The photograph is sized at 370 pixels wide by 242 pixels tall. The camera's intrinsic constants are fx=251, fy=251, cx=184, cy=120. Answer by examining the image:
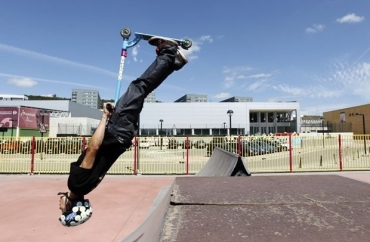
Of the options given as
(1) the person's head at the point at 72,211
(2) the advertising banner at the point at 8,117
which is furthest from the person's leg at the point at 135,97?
(2) the advertising banner at the point at 8,117

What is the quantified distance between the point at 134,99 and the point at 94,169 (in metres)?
0.60

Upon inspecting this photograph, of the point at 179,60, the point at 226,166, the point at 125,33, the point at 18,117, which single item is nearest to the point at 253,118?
the point at 18,117

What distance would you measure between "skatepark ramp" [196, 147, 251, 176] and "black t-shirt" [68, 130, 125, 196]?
575cm

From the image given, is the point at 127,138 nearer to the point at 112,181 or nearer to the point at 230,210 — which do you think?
the point at 230,210

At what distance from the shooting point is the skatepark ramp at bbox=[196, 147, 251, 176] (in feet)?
24.3

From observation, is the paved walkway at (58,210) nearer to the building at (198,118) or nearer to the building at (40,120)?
the building at (40,120)

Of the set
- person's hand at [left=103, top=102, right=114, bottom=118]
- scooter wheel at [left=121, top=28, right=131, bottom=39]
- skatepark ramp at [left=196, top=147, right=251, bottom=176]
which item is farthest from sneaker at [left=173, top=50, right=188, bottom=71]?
skatepark ramp at [left=196, top=147, right=251, bottom=176]

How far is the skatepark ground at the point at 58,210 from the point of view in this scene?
4.98 metres

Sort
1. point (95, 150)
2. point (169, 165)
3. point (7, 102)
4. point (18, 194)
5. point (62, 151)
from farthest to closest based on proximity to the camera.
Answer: point (7, 102)
point (169, 165)
point (62, 151)
point (18, 194)
point (95, 150)

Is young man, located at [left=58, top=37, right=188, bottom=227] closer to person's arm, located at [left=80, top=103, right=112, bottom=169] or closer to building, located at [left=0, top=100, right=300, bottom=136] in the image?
person's arm, located at [left=80, top=103, right=112, bottom=169]

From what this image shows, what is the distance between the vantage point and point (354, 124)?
195 ft

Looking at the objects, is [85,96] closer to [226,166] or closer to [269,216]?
[226,166]

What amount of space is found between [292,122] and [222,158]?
207 feet

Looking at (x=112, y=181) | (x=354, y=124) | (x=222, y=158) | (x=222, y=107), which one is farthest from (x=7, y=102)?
(x=354, y=124)
